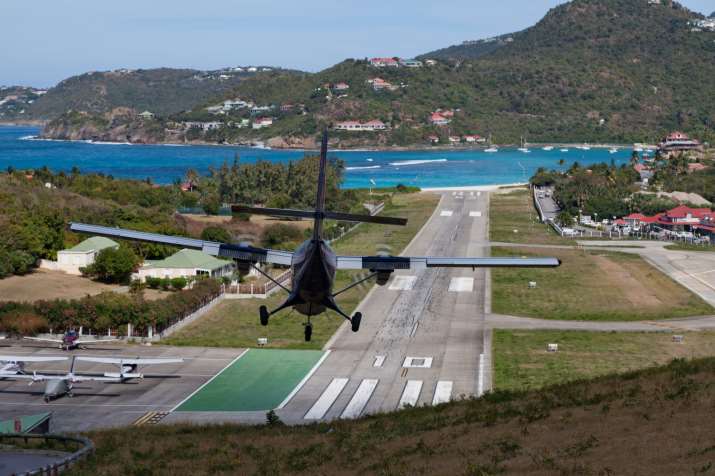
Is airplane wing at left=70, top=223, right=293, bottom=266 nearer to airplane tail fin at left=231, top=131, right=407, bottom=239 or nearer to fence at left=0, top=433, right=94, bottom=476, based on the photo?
airplane tail fin at left=231, top=131, right=407, bottom=239

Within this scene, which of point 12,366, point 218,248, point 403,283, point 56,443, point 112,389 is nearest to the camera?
point 218,248

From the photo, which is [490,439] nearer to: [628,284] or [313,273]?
[313,273]

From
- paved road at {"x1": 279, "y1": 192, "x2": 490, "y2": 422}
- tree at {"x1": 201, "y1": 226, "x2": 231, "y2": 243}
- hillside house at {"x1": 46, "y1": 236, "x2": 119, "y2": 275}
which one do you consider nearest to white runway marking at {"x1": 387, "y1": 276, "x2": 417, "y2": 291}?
paved road at {"x1": 279, "y1": 192, "x2": 490, "y2": 422}

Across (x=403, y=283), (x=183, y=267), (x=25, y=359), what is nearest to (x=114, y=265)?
(x=183, y=267)

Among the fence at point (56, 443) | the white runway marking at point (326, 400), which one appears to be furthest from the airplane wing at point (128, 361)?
the fence at point (56, 443)

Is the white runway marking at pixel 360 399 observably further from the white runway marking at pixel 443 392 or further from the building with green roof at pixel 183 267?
the building with green roof at pixel 183 267

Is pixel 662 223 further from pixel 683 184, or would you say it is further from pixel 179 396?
pixel 179 396
